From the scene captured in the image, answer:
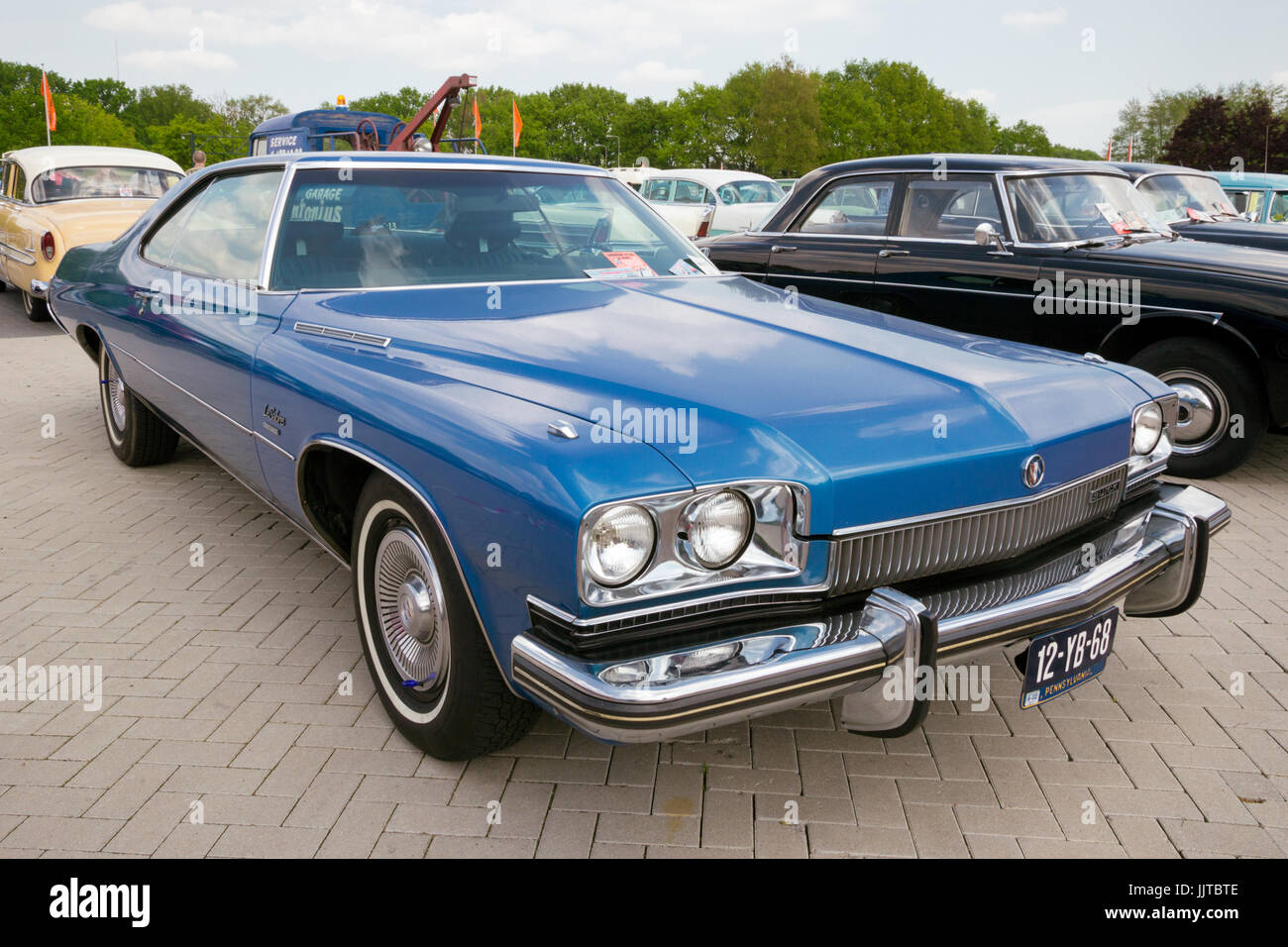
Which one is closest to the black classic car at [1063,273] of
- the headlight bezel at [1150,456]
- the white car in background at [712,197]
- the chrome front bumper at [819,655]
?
the headlight bezel at [1150,456]

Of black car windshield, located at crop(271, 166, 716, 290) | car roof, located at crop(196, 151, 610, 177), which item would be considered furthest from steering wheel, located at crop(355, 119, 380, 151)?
black car windshield, located at crop(271, 166, 716, 290)

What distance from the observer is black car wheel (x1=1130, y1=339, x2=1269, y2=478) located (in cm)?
534

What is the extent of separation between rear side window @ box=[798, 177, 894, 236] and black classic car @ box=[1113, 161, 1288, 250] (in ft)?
9.18

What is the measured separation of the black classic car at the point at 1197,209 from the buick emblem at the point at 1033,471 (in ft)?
21.7

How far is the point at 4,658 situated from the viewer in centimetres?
330

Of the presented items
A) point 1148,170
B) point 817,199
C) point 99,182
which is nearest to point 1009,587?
point 817,199

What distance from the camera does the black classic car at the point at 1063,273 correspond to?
5.33 meters

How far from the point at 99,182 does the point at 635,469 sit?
10991mm

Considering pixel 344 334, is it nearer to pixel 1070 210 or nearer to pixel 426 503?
pixel 426 503

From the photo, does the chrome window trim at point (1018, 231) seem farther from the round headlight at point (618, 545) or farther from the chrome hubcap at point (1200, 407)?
the round headlight at point (618, 545)

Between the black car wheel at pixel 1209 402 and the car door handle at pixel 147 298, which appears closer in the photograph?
the car door handle at pixel 147 298

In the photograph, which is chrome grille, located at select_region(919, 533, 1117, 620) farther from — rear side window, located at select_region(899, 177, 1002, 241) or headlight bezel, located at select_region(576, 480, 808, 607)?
rear side window, located at select_region(899, 177, 1002, 241)
